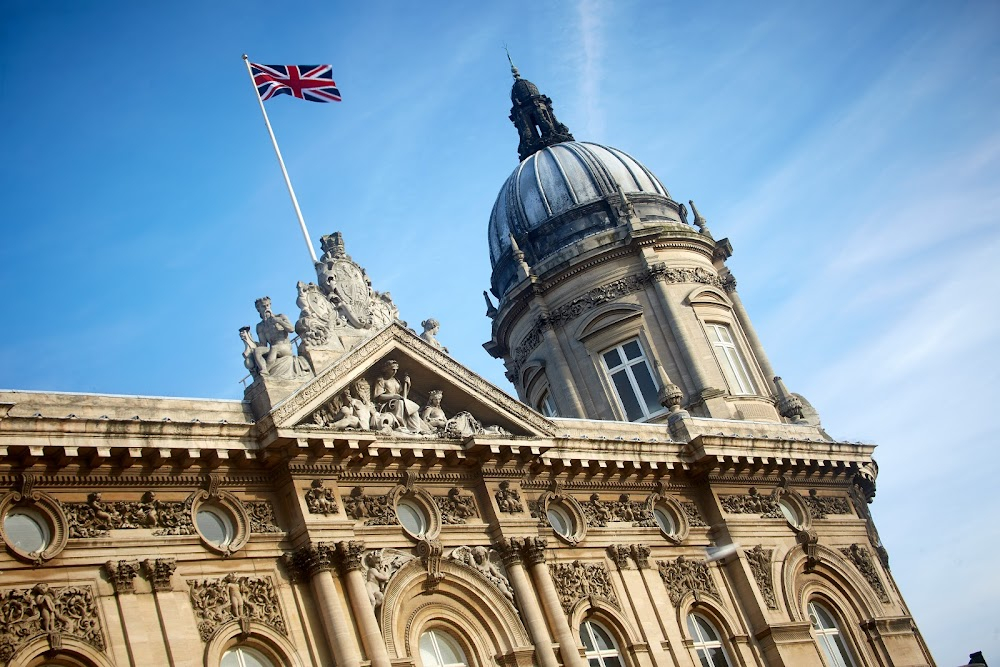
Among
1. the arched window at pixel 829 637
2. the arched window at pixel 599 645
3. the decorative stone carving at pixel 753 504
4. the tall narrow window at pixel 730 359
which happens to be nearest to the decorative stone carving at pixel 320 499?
the arched window at pixel 599 645

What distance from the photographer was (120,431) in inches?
870

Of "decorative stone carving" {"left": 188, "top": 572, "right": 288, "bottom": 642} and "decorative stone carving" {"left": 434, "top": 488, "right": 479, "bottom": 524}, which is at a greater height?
"decorative stone carving" {"left": 434, "top": 488, "right": 479, "bottom": 524}

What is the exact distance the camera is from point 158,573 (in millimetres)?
21906

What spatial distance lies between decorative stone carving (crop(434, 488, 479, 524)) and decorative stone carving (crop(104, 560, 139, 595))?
23.1 ft

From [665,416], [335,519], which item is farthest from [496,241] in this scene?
[335,519]

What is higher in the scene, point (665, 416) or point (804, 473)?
point (665, 416)

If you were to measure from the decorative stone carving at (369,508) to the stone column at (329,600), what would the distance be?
1367 millimetres

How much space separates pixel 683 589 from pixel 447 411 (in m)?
7.06

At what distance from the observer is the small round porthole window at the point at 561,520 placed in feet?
96.4

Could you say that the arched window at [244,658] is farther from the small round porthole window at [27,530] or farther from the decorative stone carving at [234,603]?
the small round porthole window at [27,530]

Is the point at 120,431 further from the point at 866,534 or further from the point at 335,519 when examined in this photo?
the point at 866,534

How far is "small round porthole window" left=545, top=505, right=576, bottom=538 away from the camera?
29.4 metres

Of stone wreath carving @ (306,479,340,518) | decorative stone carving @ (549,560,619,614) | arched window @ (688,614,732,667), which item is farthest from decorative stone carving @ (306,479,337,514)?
arched window @ (688,614,732,667)

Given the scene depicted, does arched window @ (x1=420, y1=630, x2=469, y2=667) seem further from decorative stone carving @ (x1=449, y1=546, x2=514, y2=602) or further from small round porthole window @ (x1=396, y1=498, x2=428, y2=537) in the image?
small round porthole window @ (x1=396, y1=498, x2=428, y2=537)
